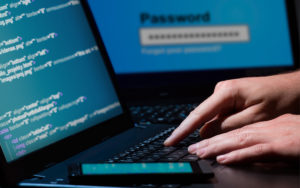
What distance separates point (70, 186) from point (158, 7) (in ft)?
2.84

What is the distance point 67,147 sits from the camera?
0.82 metres

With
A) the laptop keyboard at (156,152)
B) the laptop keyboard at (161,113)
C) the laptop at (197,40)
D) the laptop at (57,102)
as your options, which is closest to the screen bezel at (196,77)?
the laptop at (197,40)

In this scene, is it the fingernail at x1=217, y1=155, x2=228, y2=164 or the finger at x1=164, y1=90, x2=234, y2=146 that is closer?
the fingernail at x1=217, y1=155, x2=228, y2=164

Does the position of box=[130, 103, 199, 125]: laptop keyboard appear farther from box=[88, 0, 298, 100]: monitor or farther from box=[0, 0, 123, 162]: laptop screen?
box=[88, 0, 298, 100]: monitor

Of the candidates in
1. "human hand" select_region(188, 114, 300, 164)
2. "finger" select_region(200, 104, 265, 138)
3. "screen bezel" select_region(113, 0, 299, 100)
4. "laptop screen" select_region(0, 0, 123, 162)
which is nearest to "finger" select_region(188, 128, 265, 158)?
"human hand" select_region(188, 114, 300, 164)

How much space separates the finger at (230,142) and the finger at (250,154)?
0.03 m

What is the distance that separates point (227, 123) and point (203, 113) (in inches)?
2.0

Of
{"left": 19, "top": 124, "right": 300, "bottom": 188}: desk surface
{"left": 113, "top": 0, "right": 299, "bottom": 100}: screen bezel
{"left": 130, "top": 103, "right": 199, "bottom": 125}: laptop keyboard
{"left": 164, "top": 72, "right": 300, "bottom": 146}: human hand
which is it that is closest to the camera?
{"left": 19, "top": 124, "right": 300, "bottom": 188}: desk surface

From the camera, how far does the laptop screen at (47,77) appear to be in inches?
29.8

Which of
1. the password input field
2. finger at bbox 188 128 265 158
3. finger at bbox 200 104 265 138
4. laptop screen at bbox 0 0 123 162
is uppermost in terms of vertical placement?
laptop screen at bbox 0 0 123 162

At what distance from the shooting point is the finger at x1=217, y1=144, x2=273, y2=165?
0.69 m

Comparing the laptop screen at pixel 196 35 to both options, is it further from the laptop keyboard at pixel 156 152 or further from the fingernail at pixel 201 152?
the fingernail at pixel 201 152

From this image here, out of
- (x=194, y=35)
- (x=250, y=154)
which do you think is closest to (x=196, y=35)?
(x=194, y=35)

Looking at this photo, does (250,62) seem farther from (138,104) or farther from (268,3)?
(138,104)
